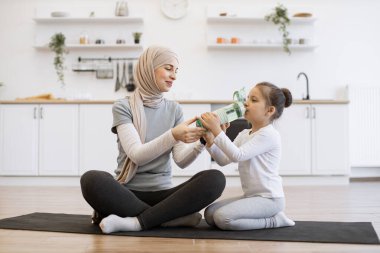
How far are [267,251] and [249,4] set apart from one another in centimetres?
405

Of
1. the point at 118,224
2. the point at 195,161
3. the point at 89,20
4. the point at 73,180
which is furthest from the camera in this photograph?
the point at 89,20

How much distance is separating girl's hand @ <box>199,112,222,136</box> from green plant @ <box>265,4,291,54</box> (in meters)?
3.35

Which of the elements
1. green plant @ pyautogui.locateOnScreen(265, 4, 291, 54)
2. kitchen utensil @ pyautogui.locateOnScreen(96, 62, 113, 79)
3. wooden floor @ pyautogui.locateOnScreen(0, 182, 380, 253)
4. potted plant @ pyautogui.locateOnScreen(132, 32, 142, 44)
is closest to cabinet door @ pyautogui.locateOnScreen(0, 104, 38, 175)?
wooden floor @ pyautogui.locateOnScreen(0, 182, 380, 253)

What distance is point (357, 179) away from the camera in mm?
5137

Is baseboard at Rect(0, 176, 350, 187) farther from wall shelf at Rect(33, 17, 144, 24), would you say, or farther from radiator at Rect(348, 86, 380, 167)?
wall shelf at Rect(33, 17, 144, 24)

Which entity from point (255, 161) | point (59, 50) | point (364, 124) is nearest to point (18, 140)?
point (59, 50)

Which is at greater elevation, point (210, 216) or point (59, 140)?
point (59, 140)

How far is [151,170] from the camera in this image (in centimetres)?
210

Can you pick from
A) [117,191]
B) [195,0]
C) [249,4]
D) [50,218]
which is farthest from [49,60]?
[117,191]

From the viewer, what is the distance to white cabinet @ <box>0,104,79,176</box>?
4566mm

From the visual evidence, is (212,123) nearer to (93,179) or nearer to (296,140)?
(93,179)

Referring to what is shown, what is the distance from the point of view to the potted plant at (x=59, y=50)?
199 inches

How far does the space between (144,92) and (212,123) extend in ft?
1.27

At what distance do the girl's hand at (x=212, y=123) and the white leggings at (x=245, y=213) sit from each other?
326 mm
